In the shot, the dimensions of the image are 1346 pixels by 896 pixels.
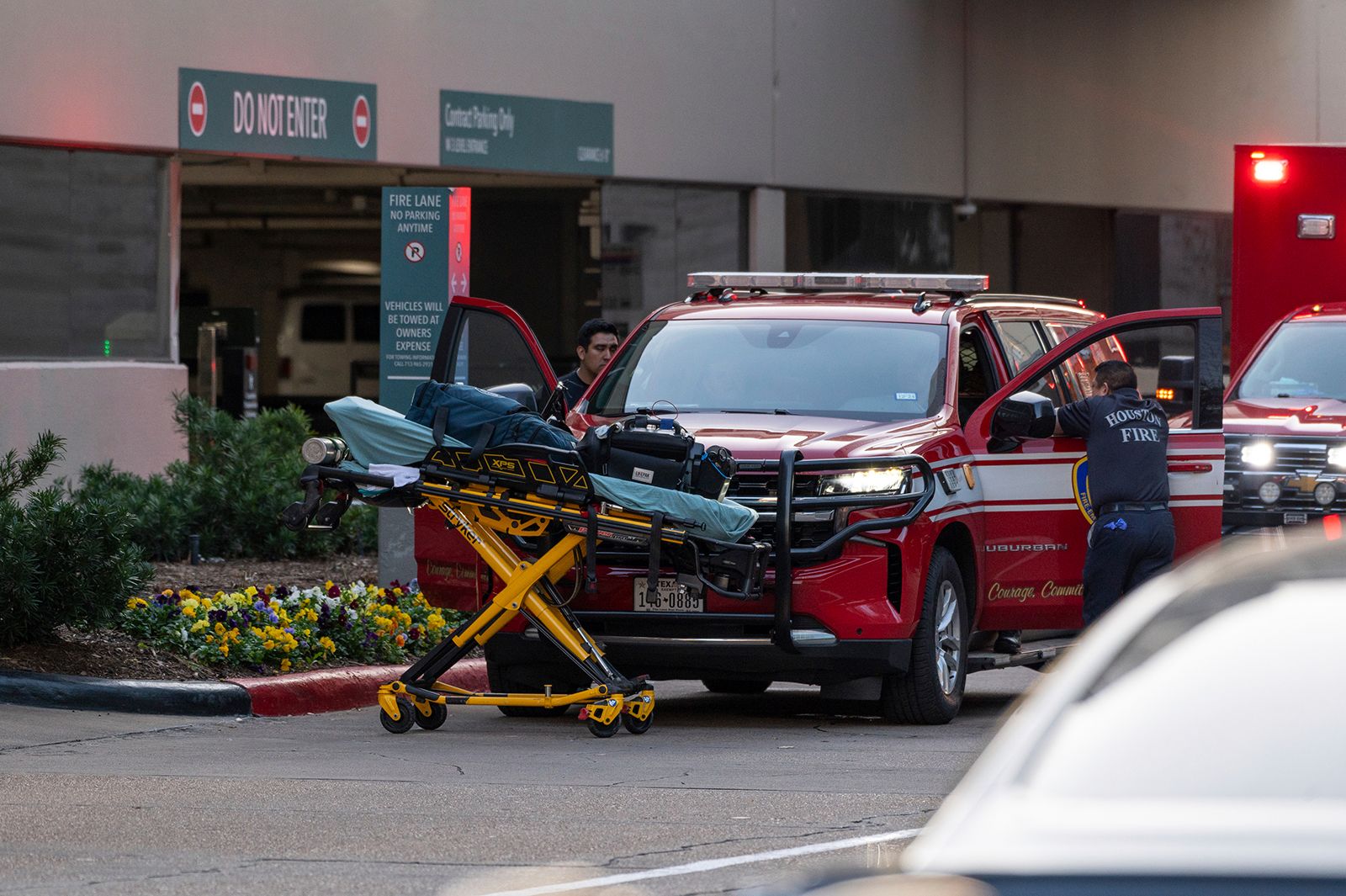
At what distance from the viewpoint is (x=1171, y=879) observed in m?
2.50

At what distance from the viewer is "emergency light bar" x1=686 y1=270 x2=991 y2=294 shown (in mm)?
11578

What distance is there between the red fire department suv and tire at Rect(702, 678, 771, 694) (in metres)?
0.05

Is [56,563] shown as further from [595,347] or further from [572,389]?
[595,347]

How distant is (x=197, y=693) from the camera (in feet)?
34.3

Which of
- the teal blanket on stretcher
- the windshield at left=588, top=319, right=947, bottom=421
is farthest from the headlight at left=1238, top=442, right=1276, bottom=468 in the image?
the teal blanket on stretcher

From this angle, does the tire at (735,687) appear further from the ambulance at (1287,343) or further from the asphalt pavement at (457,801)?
the ambulance at (1287,343)

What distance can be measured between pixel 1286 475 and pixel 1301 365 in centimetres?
170

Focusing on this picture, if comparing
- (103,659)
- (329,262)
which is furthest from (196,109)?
(329,262)

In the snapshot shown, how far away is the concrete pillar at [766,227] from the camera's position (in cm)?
2320

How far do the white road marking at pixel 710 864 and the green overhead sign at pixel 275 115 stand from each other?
12.5 m

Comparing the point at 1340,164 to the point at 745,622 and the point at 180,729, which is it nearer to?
the point at 745,622

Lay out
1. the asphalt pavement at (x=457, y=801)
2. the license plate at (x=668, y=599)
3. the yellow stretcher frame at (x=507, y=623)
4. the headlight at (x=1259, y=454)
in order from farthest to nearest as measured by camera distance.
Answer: the headlight at (x=1259, y=454), the license plate at (x=668, y=599), the yellow stretcher frame at (x=507, y=623), the asphalt pavement at (x=457, y=801)

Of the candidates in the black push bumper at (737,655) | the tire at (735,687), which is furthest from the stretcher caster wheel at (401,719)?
the tire at (735,687)

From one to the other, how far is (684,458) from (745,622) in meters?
0.87
